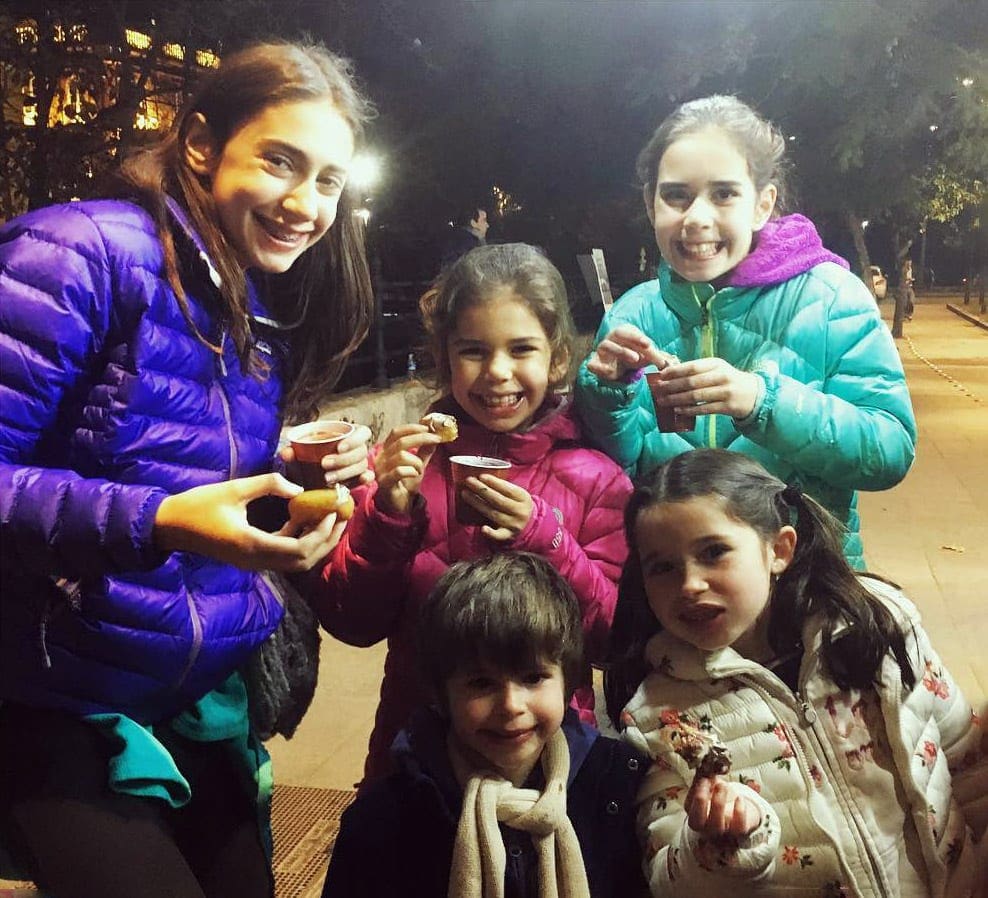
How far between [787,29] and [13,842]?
7.27 feet

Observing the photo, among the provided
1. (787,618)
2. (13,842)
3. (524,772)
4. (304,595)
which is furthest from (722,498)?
(13,842)

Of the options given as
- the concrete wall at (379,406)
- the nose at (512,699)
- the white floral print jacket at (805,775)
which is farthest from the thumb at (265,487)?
the concrete wall at (379,406)

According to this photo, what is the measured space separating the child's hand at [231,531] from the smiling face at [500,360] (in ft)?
1.92

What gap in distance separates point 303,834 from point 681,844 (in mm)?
1809

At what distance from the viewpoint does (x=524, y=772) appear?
1766mm

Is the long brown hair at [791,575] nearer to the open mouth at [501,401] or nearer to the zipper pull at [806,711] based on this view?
the zipper pull at [806,711]

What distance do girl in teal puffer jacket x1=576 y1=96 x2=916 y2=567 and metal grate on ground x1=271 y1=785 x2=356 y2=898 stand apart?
1.72m

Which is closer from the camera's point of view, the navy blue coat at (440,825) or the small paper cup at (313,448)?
the small paper cup at (313,448)

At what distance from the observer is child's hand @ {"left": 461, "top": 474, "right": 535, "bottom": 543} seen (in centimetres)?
168

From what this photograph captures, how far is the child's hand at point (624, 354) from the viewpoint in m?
1.77

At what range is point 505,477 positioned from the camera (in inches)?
68.5

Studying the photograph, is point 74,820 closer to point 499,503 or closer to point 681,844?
A: point 499,503

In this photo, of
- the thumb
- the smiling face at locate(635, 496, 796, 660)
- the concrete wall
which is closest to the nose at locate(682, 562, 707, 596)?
the smiling face at locate(635, 496, 796, 660)

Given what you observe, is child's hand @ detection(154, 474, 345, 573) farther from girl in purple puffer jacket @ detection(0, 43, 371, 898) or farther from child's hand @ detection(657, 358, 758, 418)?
child's hand @ detection(657, 358, 758, 418)
